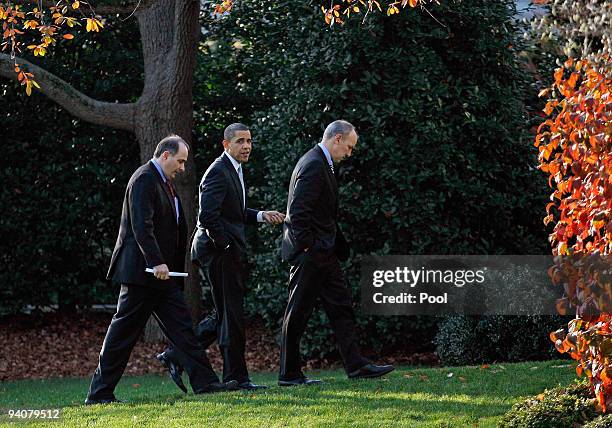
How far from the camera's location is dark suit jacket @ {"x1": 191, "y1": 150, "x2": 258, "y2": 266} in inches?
346

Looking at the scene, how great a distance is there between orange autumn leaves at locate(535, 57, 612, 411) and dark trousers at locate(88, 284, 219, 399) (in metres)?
3.39

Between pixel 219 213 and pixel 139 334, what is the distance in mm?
1205

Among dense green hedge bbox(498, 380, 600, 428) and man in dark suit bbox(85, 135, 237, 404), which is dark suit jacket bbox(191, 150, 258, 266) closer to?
man in dark suit bbox(85, 135, 237, 404)

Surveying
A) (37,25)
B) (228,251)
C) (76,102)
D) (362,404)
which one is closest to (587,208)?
(362,404)

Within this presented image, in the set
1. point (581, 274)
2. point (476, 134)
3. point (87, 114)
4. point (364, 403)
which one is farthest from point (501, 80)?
point (581, 274)

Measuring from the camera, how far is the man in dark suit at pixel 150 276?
8.46 m

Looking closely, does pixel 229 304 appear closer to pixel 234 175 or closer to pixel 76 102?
pixel 234 175

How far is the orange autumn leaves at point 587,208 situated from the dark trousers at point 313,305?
2.91 meters

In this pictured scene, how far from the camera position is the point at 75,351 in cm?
1414

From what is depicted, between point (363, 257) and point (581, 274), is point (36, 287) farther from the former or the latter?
point (581, 274)

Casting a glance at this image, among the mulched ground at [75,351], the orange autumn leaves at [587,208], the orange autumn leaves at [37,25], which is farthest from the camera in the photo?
the mulched ground at [75,351]

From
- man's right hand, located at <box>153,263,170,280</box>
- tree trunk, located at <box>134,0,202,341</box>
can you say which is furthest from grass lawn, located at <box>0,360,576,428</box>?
tree trunk, located at <box>134,0,202,341</box>

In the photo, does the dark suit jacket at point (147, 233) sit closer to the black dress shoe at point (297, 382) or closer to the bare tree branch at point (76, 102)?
the black dress shoe at point (297, 382)

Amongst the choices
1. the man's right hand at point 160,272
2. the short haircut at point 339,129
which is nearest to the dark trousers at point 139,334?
the man's right hand at point 160,272
